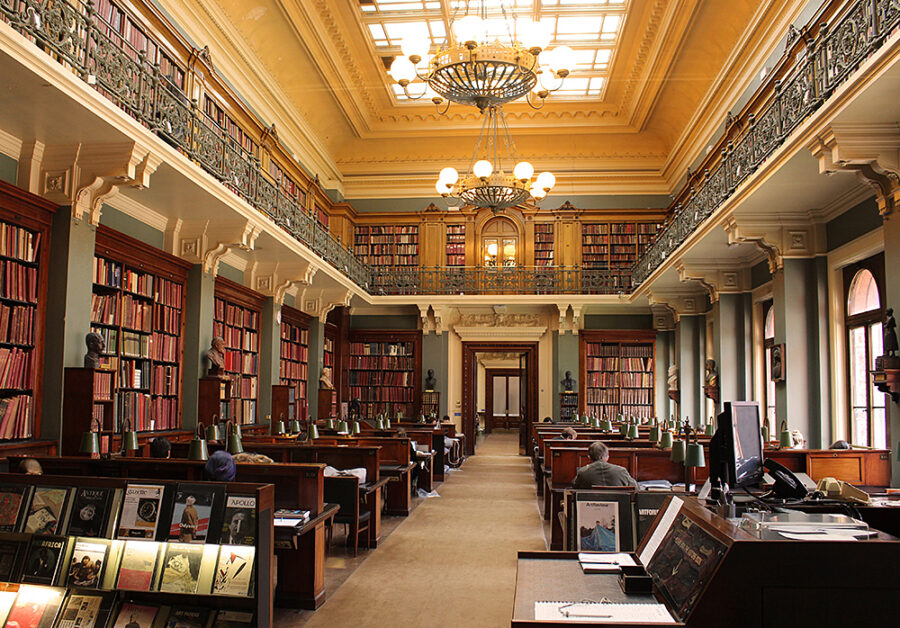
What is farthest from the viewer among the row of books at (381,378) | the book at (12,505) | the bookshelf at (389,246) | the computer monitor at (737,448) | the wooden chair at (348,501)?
the bookshelf at (389,246)

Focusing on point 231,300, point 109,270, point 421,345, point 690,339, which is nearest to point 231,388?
point 231,300

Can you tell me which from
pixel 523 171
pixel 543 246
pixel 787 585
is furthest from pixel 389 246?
pixel 787 585

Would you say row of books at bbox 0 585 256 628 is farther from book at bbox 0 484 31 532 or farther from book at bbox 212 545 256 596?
book at bbox 0 484 31 532

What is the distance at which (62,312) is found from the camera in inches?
239

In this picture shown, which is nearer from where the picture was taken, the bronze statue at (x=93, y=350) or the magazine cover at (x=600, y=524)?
the magazine cover at (x=600, y=524)

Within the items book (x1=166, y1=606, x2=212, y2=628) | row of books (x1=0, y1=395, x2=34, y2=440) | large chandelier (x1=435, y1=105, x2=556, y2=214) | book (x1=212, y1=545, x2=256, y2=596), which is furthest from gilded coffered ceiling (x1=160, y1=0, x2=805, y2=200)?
book (x1=166, y1=606, x2=212, y2=628)

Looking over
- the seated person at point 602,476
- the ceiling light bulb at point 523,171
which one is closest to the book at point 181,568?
the seated person at point 602,476

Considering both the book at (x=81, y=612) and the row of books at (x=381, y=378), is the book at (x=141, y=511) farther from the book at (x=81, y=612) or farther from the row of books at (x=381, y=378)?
the row of books at (x=381, y=378)

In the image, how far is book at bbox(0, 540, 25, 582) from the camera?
3021mm

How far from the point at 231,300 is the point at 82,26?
522 centimetres

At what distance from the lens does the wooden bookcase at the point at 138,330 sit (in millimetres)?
6977

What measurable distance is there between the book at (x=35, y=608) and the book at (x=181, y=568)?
0.46m

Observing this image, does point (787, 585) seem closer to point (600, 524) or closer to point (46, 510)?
point (600, 524)

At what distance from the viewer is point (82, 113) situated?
17.4ft
